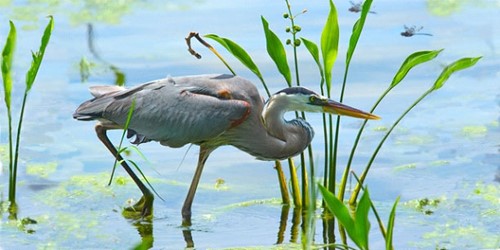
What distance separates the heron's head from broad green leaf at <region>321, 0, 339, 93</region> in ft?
0.48

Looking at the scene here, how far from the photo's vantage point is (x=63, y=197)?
5559mm

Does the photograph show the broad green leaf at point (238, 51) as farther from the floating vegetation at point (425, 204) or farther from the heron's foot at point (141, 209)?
the floating vegetation at point (425, 204)

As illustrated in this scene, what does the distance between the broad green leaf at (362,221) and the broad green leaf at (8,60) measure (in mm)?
2171

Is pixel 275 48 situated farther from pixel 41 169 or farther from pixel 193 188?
pixel 41 169

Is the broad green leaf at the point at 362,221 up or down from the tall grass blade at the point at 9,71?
down

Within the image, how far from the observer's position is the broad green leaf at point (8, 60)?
509 centimetres

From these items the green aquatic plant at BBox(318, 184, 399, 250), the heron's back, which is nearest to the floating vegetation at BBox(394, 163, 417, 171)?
the heron's back

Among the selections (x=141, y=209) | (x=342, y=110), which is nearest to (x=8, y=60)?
(x=141, y=209)

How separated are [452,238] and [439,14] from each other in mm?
3057

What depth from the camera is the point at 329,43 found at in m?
5.00

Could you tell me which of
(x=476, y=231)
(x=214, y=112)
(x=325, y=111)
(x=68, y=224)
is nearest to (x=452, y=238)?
(x=476, y=231)

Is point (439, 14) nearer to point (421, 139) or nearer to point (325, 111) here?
point (421, 139)

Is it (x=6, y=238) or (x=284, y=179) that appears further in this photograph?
(x=284, y=179)

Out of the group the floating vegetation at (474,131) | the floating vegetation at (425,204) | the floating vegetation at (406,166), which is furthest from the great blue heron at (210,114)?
the floating vegetation at (474,131)
